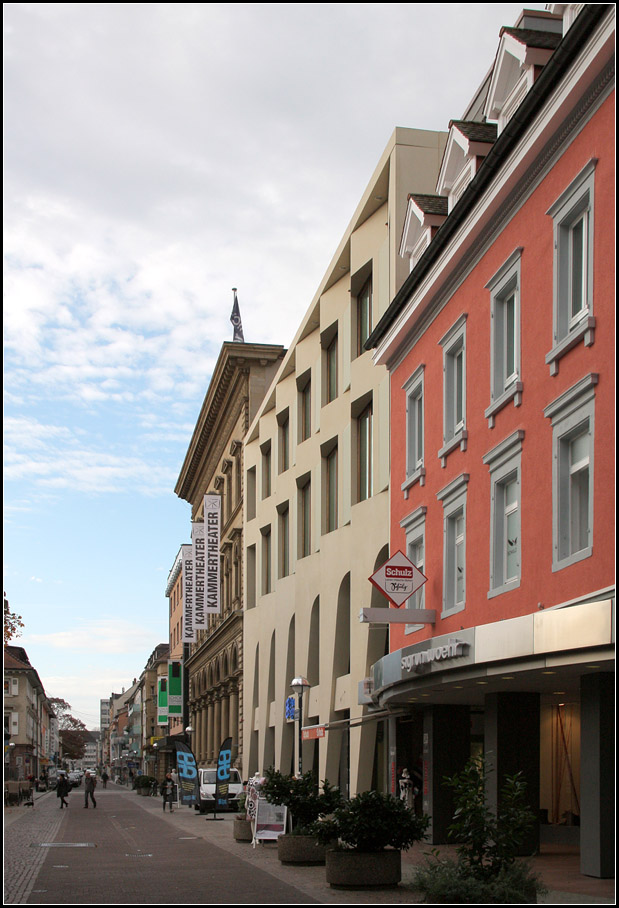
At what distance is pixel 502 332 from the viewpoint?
20.1 metres

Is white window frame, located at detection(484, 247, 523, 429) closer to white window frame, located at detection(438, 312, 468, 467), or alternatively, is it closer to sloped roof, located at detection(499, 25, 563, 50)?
white window frame, located at detection(438, 312, 468, 467)

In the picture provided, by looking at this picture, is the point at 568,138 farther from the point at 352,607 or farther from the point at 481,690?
the point at 352,607

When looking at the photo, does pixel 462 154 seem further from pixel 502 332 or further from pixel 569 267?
pixel 569 267

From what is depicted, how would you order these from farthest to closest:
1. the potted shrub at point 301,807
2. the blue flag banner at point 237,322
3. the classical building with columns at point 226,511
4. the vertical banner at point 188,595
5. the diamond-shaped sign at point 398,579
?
the vertical banner at point 188,595, the blue flag banner at point 237,322, the classical building with columns at point 226,511, the diamond-shaped sign at point 398,579, the potted shrub at point 301,807

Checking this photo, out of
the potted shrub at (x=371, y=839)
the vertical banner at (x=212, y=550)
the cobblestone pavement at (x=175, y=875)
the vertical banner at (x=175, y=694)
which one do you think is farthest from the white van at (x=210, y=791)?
the vertical banner at (x=175, y=694)

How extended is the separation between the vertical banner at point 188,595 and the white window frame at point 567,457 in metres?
49.2

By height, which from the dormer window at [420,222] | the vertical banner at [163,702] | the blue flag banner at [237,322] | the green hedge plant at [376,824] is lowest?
the vertical banner at [163,702]

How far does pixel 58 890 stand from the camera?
53.7ft

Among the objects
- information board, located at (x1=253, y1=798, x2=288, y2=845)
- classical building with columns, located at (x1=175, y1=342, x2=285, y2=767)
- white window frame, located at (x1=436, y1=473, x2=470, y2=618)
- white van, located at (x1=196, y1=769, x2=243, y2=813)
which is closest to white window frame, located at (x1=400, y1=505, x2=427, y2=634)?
white window frame, located at (x1=436, y1=473, x2=470, y2=618)

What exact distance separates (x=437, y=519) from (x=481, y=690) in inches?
149

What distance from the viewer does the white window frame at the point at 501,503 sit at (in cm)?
1867

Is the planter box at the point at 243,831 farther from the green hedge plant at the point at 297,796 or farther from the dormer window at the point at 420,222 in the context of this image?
the dormer window at the point at 420,222

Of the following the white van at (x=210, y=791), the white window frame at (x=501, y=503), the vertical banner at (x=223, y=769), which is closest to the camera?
the white window frame at (x=501, y=503)

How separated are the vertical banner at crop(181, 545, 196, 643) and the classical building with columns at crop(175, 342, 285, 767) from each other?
123 cm
